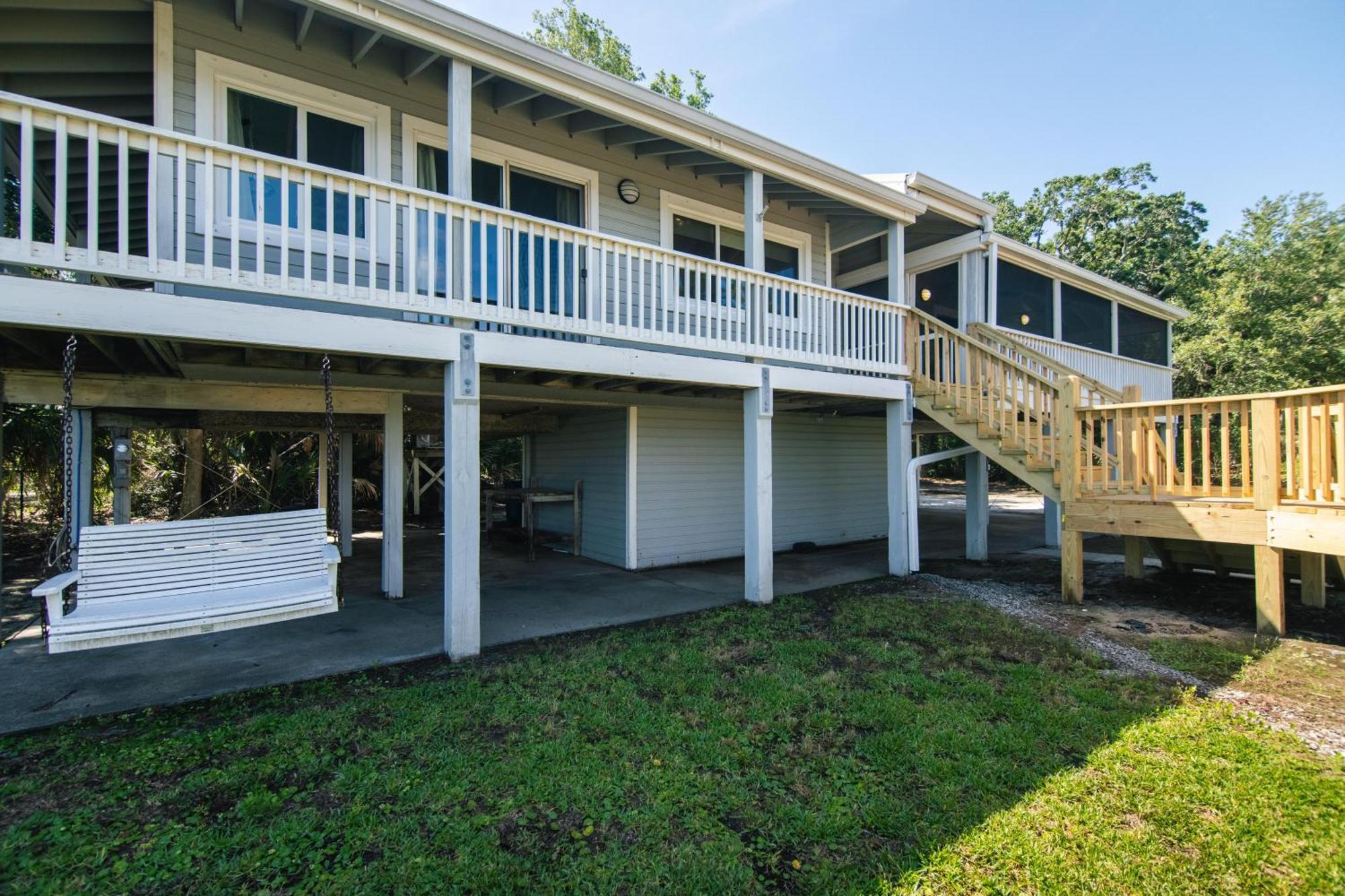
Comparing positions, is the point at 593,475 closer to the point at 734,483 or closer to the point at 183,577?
the point at 734,483

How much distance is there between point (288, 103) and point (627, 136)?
3454 mm

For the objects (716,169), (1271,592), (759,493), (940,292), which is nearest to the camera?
(1271,592)

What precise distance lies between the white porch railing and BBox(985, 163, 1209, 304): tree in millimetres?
27251

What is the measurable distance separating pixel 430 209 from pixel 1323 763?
6453mm

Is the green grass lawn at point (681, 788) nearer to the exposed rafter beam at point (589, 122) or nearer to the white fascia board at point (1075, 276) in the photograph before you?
the exposed rafter beam at point (589, 122)

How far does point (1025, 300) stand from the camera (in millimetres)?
10875

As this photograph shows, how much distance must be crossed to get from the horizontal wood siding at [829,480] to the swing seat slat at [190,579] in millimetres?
7439

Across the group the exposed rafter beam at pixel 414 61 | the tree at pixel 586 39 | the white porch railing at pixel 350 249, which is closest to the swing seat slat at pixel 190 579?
the white porch railing at pixel 350 249

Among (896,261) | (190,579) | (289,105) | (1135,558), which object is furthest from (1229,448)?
(289,105)

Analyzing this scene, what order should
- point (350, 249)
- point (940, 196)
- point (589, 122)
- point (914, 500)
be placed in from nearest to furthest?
point (350, 249)
point (589, 122)
point (914, 500)
point (940, 196)

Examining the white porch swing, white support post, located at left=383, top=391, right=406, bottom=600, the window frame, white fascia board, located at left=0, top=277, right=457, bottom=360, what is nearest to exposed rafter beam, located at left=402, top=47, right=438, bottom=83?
the window frame

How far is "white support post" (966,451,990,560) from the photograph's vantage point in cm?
912

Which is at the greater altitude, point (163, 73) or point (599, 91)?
point (599, 91)

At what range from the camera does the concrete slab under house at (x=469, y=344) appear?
3959 millimetres
